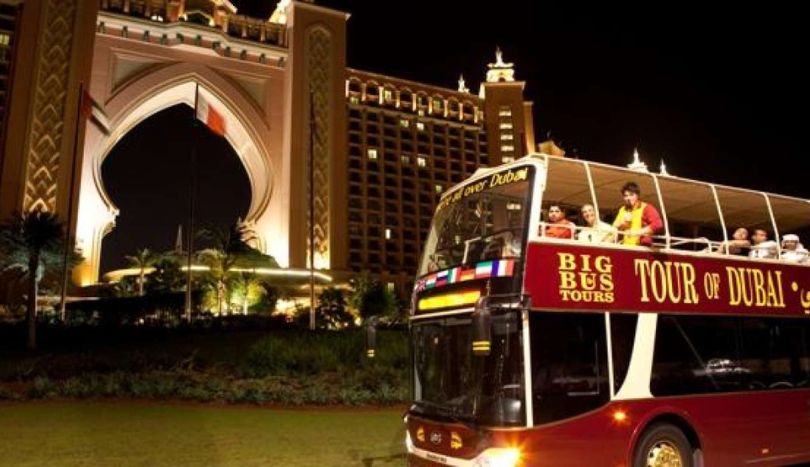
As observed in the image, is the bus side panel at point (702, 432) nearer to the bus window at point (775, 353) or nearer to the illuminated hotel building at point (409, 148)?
the bus window at point (775, 353)

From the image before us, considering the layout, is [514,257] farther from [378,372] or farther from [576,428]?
[378,372]

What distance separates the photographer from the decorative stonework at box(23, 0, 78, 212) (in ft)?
188

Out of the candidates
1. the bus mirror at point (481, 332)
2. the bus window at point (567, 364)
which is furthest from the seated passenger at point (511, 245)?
the bus mirror at point (481, 332)

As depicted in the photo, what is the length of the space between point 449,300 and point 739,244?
4712mm

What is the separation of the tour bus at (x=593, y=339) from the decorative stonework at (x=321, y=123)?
5855 cm

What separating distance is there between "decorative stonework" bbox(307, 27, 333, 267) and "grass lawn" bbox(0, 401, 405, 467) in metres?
50.2

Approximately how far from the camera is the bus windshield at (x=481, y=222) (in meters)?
8.30

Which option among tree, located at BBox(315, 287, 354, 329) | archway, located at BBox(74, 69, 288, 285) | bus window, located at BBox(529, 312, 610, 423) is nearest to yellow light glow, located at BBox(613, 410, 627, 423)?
bus window, located at BBox(529, 312, 610, 423)

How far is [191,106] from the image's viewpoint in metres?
74.2

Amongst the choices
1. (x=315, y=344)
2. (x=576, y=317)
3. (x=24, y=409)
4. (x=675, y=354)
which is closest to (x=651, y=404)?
(x=675, y=354)

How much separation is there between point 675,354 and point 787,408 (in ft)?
7.93

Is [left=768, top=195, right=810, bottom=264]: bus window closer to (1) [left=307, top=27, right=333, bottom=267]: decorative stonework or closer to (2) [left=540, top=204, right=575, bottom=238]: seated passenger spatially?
(2) [left=540, top=204, right=575, bottom=238]: seated passenger

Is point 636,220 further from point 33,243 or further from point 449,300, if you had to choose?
point 33,243

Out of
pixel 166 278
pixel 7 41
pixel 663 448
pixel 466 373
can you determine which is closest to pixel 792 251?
pixel 663 448
